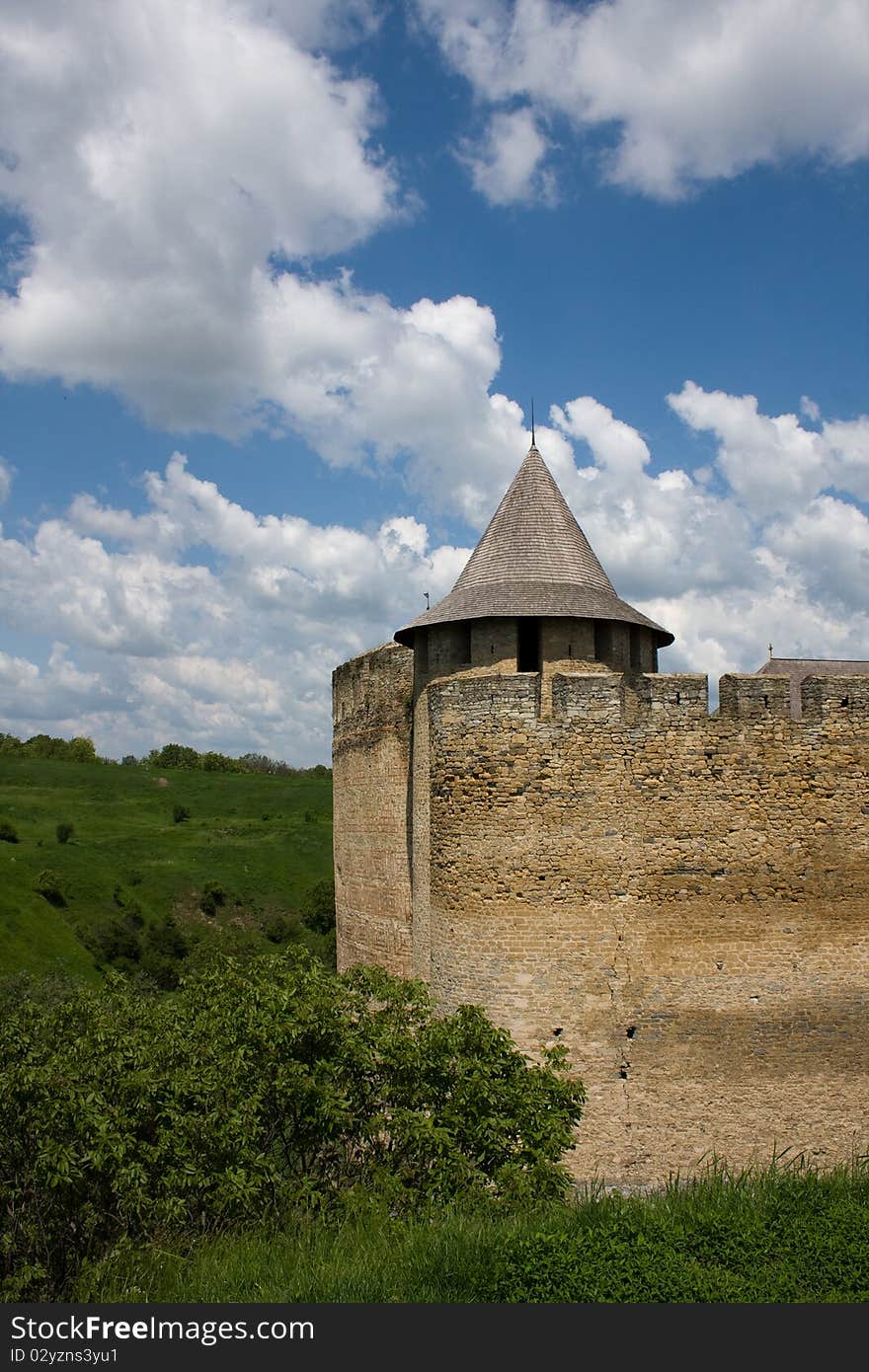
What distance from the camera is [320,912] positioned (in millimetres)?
63938

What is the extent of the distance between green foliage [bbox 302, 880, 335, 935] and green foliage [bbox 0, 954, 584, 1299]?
51542 mm

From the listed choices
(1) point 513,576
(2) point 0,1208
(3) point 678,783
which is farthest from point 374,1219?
(1) point 513,576

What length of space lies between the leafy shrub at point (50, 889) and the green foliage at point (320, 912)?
1555 centimetres

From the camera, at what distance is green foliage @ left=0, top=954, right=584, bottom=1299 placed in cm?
999

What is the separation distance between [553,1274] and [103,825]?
7828cm

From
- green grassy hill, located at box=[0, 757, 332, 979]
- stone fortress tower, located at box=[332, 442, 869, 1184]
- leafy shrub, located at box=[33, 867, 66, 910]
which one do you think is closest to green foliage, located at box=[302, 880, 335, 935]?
green grassy hill, located at box=[0, 757, 332, 979]

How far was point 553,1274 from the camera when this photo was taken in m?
8.38

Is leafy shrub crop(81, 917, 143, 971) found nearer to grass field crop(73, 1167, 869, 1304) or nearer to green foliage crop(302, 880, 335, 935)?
green foliage crop(302, 880, 335, 935)

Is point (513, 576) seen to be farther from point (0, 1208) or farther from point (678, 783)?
point (0, 1208)

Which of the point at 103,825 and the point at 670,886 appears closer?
the point at 670,886

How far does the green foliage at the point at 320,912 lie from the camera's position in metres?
63.8

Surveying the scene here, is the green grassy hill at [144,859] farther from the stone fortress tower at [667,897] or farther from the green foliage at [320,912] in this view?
the stone fortress tower at [667,897]

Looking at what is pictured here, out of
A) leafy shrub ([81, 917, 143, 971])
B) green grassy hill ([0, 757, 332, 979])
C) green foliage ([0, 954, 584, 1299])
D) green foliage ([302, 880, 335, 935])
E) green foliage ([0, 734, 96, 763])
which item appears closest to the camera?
green foliage ([0, 954, 584, 1299])

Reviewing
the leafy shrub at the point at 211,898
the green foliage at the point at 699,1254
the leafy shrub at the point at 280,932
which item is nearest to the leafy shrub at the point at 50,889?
the leafy shrub at the point at 211,898
